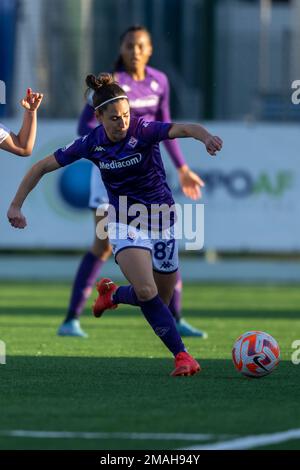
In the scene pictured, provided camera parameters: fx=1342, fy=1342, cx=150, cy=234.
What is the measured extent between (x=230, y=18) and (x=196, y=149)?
5.75 meters

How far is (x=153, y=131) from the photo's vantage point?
8.12m

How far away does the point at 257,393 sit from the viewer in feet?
23.8

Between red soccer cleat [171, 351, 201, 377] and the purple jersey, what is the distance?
120 inches

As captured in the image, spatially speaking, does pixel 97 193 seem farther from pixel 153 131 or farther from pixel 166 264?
pixel 153 131

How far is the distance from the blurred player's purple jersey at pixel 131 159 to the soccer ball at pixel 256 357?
118 centimetres

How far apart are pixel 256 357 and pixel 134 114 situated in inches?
131

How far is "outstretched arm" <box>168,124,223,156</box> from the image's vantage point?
24.6 feet

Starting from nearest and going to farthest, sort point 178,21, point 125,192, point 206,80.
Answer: point 125,192 → point 206,80 → point 178,21

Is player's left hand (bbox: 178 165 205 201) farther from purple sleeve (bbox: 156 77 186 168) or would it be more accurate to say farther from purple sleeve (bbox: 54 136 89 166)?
purple sleeve (bbox: 54 136 89 166)

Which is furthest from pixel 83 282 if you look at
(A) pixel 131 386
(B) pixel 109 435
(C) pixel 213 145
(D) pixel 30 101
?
(B) pixel 109 435

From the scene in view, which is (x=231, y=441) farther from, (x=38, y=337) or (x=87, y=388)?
(x=38, y=337)

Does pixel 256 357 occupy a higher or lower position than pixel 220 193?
lower

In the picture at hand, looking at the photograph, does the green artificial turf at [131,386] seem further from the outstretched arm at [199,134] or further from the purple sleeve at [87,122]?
the purple sleeve at [87,122]

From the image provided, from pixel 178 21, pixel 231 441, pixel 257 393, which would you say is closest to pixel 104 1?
pixel 178 21
